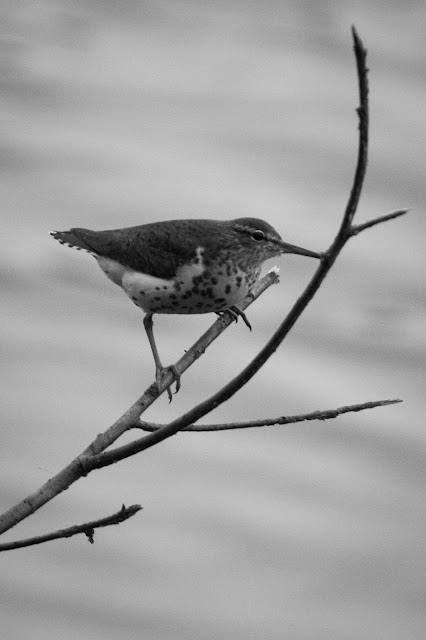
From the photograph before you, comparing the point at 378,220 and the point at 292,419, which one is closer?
the point at 378,220

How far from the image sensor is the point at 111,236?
5441 mm

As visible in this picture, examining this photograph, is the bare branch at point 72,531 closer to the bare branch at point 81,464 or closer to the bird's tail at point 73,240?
the bare branch at point 81,464

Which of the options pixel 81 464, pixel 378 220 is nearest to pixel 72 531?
pixel 81 464

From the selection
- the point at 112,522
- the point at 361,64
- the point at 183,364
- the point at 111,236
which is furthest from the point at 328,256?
the point at 111,236

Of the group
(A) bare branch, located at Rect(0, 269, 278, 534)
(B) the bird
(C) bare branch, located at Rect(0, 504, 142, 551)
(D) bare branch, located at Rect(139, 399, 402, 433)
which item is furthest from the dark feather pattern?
(C) bare branch, located at Rect(0, 504, 142, 551)

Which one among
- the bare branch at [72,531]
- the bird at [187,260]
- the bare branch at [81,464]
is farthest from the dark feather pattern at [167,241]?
the bare branch at [72,531]

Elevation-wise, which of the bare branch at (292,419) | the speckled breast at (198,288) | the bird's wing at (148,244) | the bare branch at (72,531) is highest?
the bird's wing at (148,244)

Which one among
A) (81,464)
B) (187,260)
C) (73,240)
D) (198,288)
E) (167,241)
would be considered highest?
(73,240)

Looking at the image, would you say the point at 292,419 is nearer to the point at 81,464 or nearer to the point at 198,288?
the point at 81,464

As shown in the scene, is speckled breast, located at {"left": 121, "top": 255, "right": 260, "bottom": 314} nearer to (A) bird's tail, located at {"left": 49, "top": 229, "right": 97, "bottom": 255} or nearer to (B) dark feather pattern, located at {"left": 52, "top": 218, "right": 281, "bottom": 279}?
(B) dark feather pattern, located at {"left": 52, "top": 218, "right": 281, "bottom": 279}

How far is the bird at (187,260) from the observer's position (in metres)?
5.00

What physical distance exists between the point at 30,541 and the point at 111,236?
3073 millimetres

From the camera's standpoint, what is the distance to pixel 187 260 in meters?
5.16

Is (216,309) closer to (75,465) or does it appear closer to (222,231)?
(222,231)
